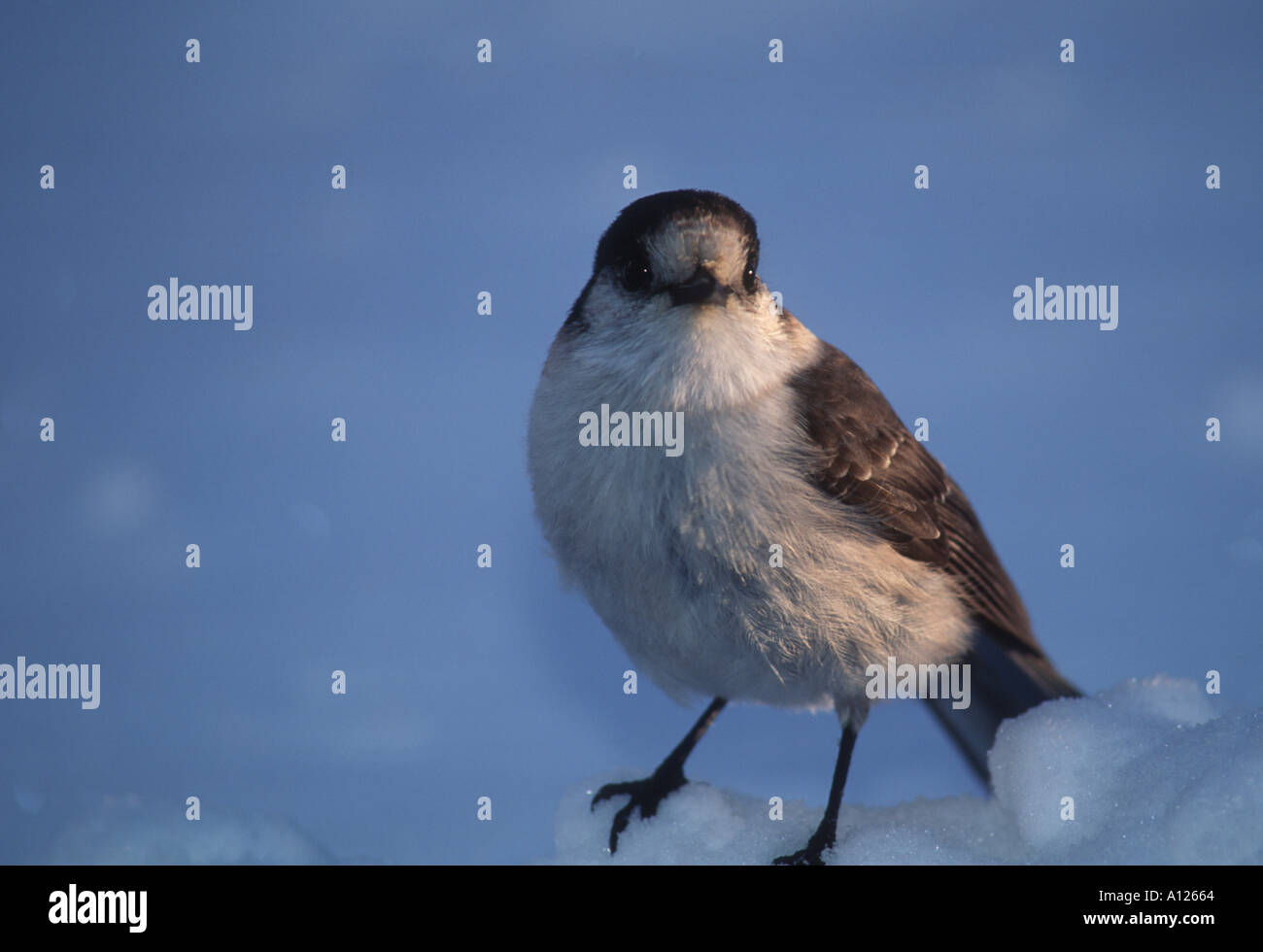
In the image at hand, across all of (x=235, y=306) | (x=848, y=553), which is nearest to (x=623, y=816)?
(x=848, y=553)

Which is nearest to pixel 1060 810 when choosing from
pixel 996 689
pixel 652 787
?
pixel 996 689

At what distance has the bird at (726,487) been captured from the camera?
2.20 meters

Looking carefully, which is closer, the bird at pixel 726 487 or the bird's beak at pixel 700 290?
the bird's beak at pixel 700 290

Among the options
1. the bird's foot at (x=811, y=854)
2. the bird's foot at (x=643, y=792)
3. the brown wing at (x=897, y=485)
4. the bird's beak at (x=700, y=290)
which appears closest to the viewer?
the bird's beak at (x=700, y=290)

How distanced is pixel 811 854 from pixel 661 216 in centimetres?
171

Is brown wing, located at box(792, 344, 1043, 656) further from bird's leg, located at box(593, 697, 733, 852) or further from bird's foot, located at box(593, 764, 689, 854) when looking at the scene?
bird's foot, located at box(593, 764, 689, 854)

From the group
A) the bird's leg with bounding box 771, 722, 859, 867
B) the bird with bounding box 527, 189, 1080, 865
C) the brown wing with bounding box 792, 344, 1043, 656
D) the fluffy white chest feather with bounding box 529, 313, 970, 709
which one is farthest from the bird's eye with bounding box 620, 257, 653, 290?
the bird's leg with bounding box 771, 722, 859, 867

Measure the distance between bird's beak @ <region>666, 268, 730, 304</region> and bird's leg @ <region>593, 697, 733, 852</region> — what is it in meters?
1.40

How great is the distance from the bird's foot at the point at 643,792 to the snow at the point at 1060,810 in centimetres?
3

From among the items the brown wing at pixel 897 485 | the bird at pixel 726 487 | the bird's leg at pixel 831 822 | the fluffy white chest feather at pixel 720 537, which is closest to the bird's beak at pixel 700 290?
the bird at pixel 726 487

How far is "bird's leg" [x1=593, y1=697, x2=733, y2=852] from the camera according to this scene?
9.45 ft

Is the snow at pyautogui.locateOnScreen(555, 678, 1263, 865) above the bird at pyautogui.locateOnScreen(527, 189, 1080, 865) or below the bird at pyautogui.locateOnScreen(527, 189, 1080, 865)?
below

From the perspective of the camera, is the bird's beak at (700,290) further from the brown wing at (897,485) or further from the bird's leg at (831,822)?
the bird's leg at (831,822)
